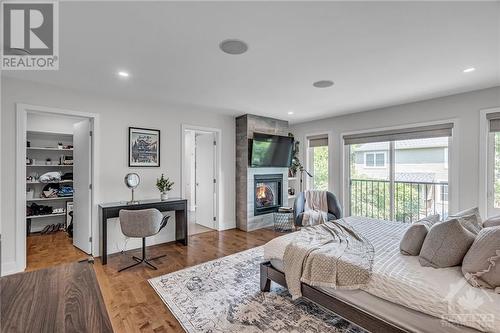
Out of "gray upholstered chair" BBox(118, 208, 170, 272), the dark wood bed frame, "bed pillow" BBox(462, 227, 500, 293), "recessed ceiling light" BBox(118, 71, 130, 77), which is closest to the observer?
"bed pillow" BBox(462, 227, 500, 293)

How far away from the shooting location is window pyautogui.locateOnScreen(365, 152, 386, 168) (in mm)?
4652

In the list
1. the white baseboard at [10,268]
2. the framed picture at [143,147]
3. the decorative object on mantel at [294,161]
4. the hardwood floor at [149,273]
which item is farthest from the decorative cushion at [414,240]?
the white baseboard at [10,268]

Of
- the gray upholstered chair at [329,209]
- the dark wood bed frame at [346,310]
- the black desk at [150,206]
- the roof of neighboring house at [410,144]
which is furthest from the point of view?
the gray upholstered chair at [329,209]

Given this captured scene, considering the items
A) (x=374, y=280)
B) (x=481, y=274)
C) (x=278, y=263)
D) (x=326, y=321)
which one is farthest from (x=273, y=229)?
(x=481, y=274)

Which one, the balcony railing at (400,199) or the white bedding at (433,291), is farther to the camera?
the balcony railing at (400,199)

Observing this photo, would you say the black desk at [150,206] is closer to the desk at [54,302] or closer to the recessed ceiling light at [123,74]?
the recessed ceiling light at [123,74]

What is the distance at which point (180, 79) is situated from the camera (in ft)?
10.1

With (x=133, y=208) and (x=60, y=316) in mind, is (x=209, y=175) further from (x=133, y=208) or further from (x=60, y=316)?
(x=60, y=316)

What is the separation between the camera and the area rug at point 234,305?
78.9 inches

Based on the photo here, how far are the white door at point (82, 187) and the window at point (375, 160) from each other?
195 inches

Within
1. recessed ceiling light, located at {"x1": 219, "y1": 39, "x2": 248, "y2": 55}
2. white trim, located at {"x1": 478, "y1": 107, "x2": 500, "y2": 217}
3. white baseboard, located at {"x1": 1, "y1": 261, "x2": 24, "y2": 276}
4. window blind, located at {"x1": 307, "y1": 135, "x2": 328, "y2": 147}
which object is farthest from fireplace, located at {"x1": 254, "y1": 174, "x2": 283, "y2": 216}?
white baseboard, located at {"x1": 1, "y1": 261, "x2": 24, "y2": 276}

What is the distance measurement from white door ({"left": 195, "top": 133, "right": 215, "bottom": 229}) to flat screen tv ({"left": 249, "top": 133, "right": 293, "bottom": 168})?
2.92 feet

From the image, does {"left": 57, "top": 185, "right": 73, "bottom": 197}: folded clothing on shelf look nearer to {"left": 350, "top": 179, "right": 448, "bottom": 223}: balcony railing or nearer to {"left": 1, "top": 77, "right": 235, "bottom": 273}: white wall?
{"left": 1, "top": 77, "right": 235, "bottom": 273}: white wall

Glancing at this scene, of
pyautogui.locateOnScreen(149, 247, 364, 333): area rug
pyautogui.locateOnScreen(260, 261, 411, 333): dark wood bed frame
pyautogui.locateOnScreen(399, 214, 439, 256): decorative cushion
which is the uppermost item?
pyautogui.locateOnScreen(399, 214, 439, 256): decorative cushion
